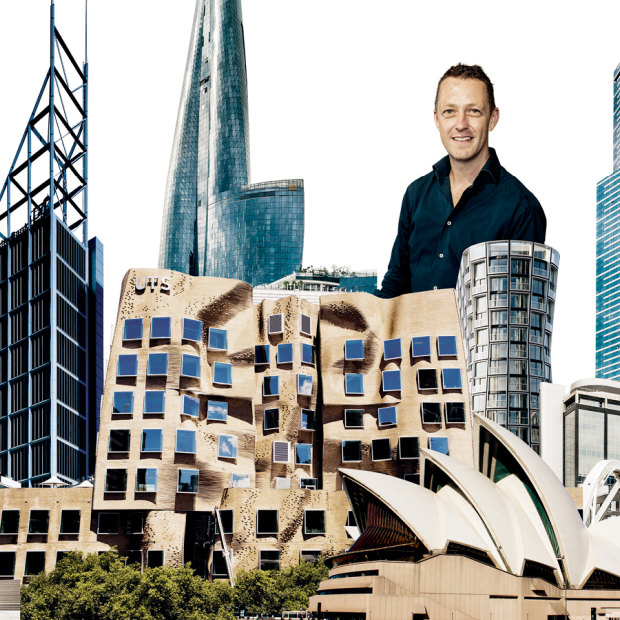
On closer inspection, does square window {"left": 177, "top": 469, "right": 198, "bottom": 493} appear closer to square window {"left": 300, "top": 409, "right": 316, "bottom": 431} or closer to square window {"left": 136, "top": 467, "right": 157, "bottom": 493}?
square window {"left": 136, "top": 467, "right": 157, "bottom": 493}

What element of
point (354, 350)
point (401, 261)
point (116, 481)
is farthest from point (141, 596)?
point (401, 261)

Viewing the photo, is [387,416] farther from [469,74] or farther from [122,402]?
[469,74]

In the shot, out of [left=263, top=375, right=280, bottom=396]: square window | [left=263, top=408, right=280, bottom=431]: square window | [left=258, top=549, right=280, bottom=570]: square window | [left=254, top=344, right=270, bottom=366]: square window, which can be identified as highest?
[left=254, top=344, right=270, bottom=366]: square window

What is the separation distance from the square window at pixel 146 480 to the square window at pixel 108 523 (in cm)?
332

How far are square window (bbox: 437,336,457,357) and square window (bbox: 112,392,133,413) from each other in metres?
26.5

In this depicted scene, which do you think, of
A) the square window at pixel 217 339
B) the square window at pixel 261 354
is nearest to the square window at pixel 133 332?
the square window at pixel 217 339

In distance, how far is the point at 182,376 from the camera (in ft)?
310

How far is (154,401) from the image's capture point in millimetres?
93188

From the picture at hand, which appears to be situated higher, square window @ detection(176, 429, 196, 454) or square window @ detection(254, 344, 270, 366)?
square window @ detection(254, 344, 270, 366)

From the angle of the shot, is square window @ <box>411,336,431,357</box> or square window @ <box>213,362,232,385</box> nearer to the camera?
square window @ <box>213,362,232,385</box>

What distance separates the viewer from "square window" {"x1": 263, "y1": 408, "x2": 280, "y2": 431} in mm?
99500

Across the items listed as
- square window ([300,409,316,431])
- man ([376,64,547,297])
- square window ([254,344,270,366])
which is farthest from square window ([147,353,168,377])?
man ([376,64,547,297])

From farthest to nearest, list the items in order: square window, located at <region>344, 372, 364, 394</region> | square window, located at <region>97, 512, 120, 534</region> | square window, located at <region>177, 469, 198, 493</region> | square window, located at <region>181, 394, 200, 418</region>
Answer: square window, located at <region>344, 372, 364, 394</region>
square window, located at <region>181, 394, 200, 418</region>
square window, located at <region>177, 469, 198, 493</region>
square window, located at <region>97, 512, 120, 534</region>

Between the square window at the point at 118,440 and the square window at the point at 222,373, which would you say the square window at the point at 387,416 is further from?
the square window at the point at 118,440
